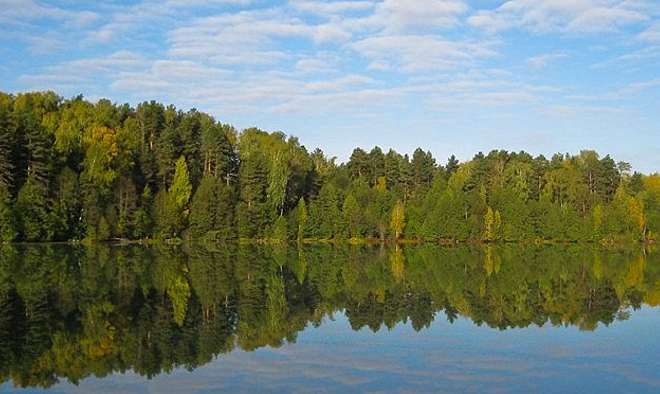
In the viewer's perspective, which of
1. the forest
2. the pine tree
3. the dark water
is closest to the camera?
the dark water

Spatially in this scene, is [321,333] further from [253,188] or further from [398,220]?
[398,220]

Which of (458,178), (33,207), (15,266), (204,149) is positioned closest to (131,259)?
(15,266)

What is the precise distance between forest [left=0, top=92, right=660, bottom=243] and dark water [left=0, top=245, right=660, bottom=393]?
105 ft

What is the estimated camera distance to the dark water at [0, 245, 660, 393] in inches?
529

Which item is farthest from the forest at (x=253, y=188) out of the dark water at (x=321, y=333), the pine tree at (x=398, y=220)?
the dark water at (x=321, y=333)

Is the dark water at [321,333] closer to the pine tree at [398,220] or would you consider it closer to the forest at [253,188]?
the forest at [253,188]

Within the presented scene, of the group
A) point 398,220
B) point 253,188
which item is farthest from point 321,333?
point 398,220

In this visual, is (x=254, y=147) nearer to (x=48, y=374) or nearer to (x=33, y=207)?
(x=33, y=207)

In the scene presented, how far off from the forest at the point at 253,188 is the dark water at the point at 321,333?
32094 millimetres

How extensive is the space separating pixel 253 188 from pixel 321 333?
63877mm

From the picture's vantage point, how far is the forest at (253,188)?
208 feet

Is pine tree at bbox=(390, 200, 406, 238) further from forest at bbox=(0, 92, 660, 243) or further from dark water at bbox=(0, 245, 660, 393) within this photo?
dark water at bbox=(0, 245, 660, 393)

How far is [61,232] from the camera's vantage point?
62.2 m

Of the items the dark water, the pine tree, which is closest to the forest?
the pine tree
